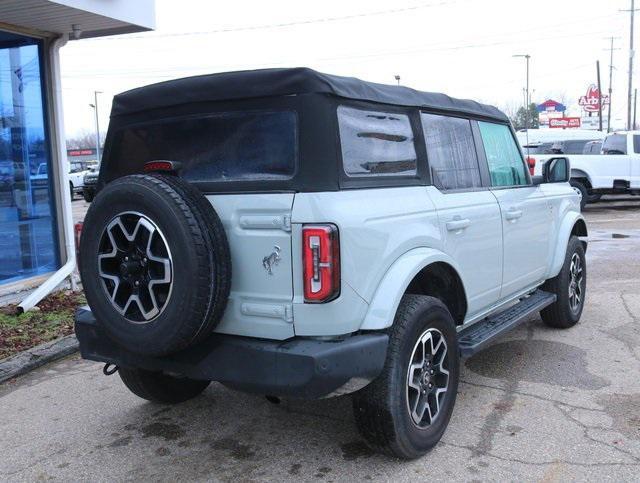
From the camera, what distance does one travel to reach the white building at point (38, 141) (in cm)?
711

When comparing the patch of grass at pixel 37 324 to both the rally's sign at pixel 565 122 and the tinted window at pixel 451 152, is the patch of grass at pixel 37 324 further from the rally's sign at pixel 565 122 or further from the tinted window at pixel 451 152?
the rally's sign at pixel 565 122

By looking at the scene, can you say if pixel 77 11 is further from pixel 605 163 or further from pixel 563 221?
pixel 605 163

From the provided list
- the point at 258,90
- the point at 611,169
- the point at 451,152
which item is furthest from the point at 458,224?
the point at 611,169

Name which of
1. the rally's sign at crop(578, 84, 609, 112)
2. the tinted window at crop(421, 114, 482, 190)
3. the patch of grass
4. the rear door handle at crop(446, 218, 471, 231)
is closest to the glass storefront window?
the patch of grass

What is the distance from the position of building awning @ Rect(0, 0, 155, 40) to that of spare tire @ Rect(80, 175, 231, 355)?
13.0 feet

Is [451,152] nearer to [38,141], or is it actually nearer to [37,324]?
[37,324]

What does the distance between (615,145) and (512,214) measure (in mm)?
13870

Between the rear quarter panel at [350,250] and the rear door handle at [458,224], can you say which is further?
the rear door handle at [458,224]

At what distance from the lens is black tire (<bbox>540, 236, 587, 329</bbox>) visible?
5676mm

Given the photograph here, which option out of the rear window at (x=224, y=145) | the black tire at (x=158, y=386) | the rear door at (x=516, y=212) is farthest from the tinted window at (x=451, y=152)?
the black tire at (x=158, y=386)

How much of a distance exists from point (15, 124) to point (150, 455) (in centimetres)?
504

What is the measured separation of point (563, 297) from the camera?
5.70m

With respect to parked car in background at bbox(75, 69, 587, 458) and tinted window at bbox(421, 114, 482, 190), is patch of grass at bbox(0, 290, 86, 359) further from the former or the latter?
tinted window at bbox(421, 114, 482, 190)

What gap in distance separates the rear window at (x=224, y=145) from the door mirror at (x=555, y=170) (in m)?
3.02
